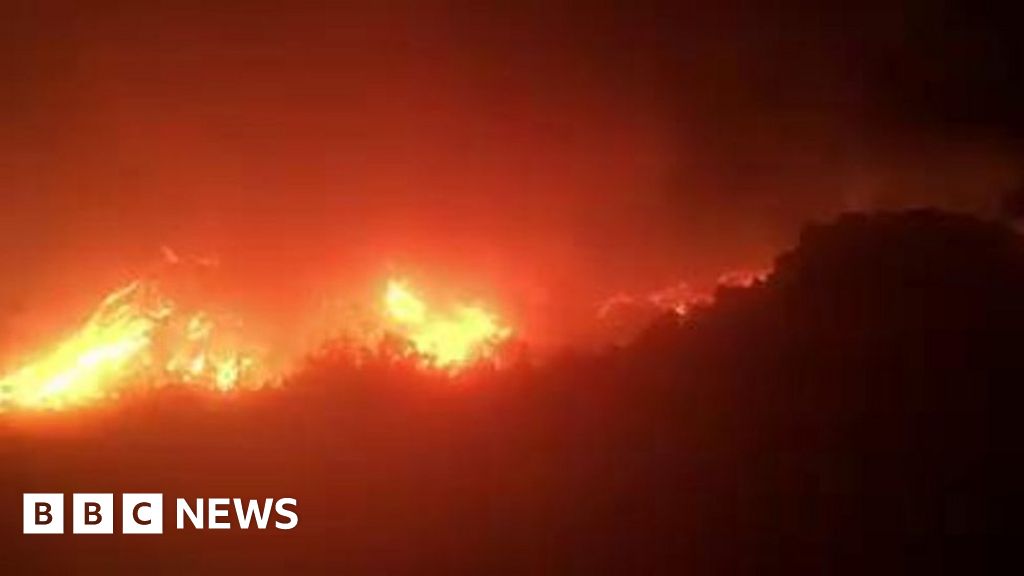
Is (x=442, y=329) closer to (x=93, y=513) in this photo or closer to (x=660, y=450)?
(x=660, y=450)

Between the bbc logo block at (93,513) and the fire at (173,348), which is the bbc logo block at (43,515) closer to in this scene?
the bbc logo block at (93,513)

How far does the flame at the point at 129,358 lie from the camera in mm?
12914

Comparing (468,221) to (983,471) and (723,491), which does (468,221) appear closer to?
(723,491)

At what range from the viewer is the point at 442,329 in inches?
535

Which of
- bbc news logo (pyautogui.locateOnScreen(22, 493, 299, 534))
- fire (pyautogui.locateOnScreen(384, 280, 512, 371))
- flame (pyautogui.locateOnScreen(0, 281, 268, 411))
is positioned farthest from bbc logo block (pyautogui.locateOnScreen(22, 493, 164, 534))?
fire (pyautogui.locateOnScreen(384, 280, 512, 371))

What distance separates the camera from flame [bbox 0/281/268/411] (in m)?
12.9

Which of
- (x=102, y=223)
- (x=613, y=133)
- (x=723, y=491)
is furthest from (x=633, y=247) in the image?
(x=102, y=223)

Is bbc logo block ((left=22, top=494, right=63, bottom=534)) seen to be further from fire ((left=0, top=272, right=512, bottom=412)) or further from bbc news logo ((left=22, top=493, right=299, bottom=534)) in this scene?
fire ((left=0, top=272, right=512, bottom=412))

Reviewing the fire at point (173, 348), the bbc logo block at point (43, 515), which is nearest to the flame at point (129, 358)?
the fire at point (173, 348)

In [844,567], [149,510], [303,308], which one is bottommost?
[844,567]

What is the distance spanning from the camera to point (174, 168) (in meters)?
13.5

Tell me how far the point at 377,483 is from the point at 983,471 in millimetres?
4926

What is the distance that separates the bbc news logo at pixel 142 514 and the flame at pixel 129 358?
112cm

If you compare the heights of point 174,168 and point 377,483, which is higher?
point 174,168
